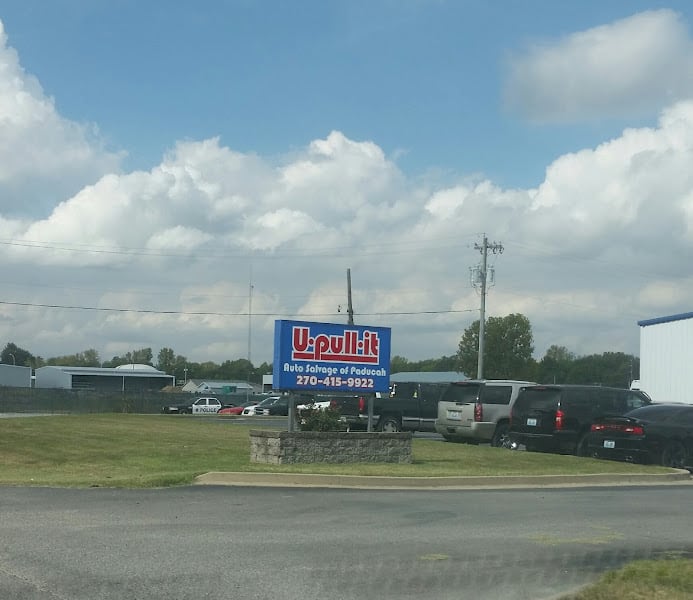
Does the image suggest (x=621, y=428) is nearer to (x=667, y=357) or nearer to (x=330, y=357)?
(x=330, y=357)

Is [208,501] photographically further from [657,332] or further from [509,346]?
[509,346]

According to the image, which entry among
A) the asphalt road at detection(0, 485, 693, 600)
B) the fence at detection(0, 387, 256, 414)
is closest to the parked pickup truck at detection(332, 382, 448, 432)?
the asphalt road at detection(0, 485, 693, 600)

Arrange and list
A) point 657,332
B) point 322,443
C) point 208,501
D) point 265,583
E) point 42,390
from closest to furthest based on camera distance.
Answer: point 265,583 < point 208,501 < point 322,443 < point 657,332 < point 42,390

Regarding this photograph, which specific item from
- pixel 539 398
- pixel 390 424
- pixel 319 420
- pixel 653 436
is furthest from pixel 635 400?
pixel 390 424

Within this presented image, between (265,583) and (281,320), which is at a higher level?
(281,320)

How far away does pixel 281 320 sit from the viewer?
18203 millimetres

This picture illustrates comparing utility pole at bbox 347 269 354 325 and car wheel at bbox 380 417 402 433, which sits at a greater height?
utility pole at bbox 347 269 354 325

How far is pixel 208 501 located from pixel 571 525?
483cm

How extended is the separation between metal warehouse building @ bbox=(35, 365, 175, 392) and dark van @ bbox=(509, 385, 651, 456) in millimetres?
79051

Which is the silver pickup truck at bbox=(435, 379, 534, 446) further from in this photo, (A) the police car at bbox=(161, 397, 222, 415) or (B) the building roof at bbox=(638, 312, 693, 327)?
(A) the police car at bbox=(161, 397, 222, 415)

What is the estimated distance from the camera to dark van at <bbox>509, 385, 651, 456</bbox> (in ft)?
70.7

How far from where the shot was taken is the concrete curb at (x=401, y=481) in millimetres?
15047

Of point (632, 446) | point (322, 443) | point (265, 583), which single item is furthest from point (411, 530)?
point (632, 446)

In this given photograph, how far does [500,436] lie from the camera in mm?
24453
